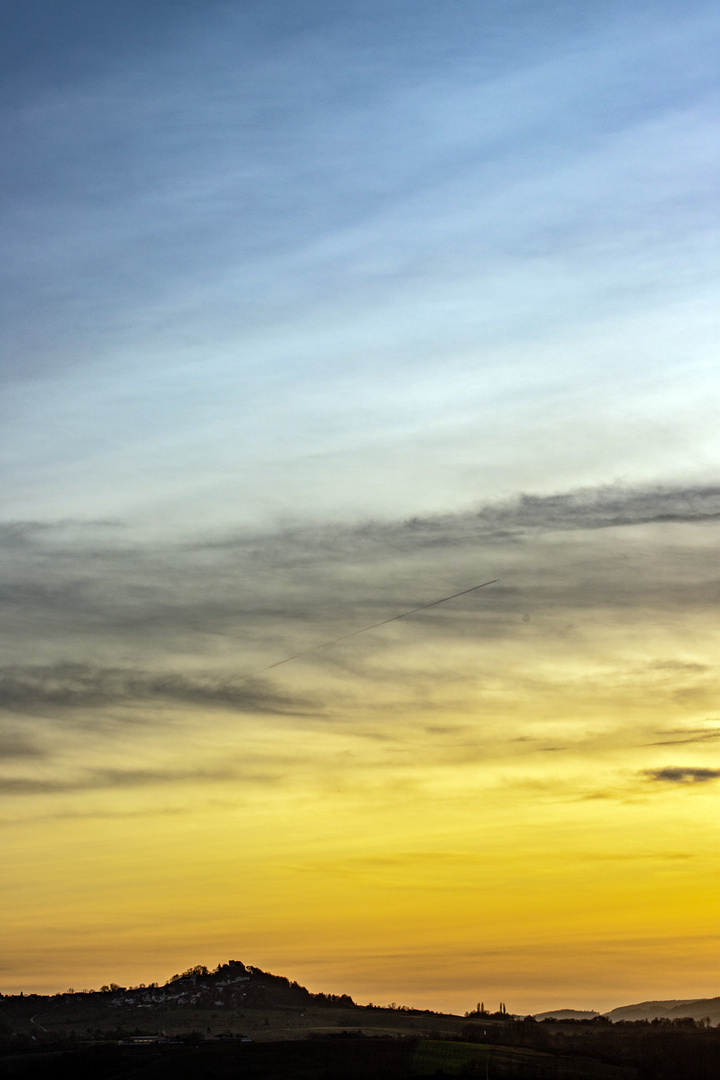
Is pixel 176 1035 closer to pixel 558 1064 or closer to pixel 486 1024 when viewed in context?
pixel 486 1024

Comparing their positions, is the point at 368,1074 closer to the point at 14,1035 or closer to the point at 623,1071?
the point at 623,1071

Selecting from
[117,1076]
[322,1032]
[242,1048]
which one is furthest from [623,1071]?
[322,1032]

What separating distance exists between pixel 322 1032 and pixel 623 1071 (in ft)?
228

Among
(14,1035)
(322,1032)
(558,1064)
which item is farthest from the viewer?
(14,1035)

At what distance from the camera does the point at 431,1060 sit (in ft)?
412

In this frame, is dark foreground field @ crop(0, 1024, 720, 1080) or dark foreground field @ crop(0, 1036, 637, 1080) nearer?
dark foreground field @ crop(0, 1036, 637, 1080)

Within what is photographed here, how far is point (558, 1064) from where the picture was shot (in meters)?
124

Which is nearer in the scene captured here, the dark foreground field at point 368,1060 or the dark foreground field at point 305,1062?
the dark foreground field at point 305,1062

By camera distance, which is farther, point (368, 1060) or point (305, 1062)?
point (368, 1060)

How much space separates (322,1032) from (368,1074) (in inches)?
2587

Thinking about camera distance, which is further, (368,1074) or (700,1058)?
(700,1058)

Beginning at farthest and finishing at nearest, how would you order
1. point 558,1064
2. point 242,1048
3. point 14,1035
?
point 14,1035
point 242,1048
point 558,1064

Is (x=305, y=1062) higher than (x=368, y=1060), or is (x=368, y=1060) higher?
(x=305, y=1062)

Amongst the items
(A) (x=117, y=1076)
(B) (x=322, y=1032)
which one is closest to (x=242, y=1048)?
(A) (x=117, y=1076)
